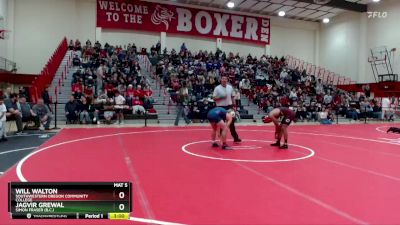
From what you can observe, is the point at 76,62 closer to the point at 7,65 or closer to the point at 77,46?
the point at 77,46

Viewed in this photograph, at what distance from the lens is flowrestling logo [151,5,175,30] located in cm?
2711

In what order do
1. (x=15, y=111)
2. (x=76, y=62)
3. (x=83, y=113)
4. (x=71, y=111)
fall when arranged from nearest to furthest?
(x=15, y=111), (x=71, y=111), (x=83, y=113), (x=76, y=62)

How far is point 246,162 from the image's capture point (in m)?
6.39

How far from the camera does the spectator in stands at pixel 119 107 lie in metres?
15.1

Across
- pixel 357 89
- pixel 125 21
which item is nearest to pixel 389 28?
pixel 357 89

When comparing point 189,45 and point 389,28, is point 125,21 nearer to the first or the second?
point 189,45

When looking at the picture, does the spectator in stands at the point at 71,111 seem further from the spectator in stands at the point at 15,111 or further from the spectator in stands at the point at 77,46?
the spectator in stands at the point at 77,46

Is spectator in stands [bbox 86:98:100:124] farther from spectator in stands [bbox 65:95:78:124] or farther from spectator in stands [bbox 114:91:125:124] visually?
spectator in stands [bbox 114:91:125:124]

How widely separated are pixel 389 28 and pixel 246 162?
25002 millimetres
